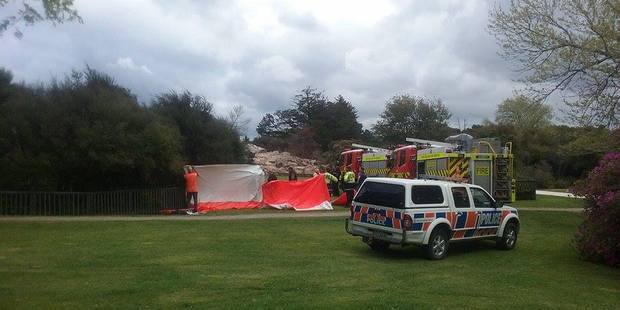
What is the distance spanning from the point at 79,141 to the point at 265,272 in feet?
38.9

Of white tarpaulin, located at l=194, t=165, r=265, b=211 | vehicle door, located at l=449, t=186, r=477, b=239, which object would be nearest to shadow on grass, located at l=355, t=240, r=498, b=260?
vehicle door, located at l=449, t=186, r=477, b=239

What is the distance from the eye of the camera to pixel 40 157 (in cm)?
1972

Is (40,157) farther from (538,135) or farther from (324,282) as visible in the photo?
(538,135)

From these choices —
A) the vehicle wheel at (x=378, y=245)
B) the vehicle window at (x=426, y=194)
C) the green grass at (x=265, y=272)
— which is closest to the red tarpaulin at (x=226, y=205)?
the green grass at (x=265, y=272)

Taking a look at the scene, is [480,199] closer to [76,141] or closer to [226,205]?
[226,205]

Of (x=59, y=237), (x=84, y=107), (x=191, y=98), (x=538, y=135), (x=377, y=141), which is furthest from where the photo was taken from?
(x=377, y=141)

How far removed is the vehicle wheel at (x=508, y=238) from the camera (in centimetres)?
1494

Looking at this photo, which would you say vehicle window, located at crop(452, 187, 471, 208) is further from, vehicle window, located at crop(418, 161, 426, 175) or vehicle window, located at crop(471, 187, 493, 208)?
vehicle window, located at crop(418, 161, 426, 175)

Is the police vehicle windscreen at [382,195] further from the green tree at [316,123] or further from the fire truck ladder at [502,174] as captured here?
the green tree at [316,123]

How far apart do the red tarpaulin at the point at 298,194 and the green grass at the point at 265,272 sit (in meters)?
6.29

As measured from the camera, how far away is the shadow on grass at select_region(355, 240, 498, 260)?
534 inches

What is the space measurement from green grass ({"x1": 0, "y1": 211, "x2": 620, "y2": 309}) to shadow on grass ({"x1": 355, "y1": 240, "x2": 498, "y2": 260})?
0.11 ft

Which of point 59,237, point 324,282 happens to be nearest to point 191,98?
point 59,237

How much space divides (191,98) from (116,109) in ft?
25.2
